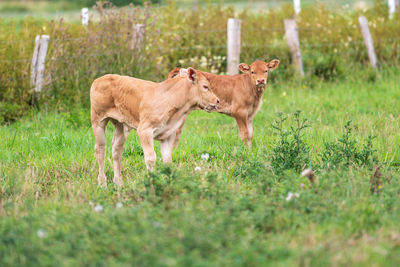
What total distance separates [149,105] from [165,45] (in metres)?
6.64

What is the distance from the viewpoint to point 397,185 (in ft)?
18.4

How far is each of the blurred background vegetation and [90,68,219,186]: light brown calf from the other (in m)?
3.60

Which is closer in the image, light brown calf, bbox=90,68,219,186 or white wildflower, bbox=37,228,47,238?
white wildflower, bbox=37,228,47,238

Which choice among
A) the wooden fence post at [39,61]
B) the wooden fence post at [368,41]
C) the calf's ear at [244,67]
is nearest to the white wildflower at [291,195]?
the calf's ear at [244,67]

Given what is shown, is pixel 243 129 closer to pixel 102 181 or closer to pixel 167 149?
pixel 167 149

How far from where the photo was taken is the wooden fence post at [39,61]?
1065 cm

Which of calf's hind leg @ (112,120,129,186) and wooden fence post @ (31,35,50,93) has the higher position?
wooden fence post @ (31,35,50,93)

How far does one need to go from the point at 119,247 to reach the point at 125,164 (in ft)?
11.5

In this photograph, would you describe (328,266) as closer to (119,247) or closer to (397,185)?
(119,247)

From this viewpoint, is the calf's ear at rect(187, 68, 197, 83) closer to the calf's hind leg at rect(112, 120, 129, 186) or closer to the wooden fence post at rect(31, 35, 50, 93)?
the calf's hind leg at rect(112, 120, 129, 186)

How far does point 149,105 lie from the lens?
6.61m

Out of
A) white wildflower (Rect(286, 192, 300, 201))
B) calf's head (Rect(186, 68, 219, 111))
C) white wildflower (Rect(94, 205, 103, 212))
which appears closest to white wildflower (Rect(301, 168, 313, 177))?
white wildflower (Rect(286, 192, 300, 201))

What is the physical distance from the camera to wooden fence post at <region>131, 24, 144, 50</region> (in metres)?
11.4

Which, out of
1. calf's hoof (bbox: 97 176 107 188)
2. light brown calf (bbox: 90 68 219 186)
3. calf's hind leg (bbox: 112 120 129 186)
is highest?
light brown calf (bbox: 90 68 219 186)
